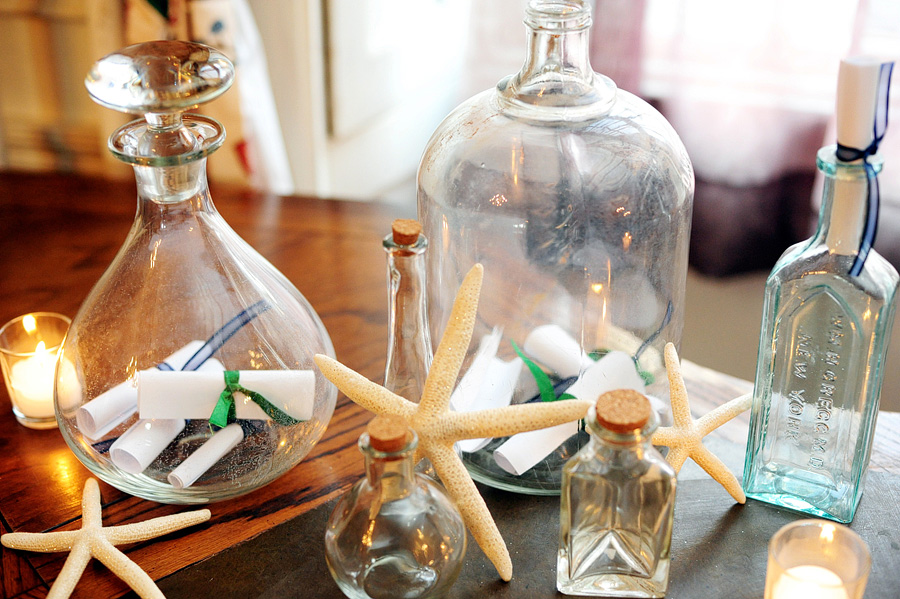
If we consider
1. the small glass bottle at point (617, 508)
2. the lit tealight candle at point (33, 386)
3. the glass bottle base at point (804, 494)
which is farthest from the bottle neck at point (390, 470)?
the lit tealight candle at point (33, 386)

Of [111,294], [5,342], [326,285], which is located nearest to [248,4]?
[326,285]

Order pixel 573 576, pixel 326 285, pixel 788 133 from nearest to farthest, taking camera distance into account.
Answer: pixel 573 576 → pixel 326 285 → pixel 788 133

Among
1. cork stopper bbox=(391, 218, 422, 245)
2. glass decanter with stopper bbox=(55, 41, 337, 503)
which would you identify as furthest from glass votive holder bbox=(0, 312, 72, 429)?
cork stopper bbox=(391, 218, 422, 245)

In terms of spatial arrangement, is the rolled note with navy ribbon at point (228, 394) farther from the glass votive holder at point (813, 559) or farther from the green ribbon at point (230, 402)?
the glass votive holder at point (813, 559)

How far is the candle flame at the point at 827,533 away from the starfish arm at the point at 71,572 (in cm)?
53

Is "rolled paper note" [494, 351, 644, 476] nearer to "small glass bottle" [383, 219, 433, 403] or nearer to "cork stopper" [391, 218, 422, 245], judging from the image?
"small glass bottle" [383, 219, 433, 403]

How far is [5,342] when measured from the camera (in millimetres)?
914

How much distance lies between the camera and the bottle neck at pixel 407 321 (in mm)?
673

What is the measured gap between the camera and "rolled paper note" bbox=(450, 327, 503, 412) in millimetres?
779

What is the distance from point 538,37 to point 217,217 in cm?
30

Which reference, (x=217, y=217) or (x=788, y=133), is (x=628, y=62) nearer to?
(x=788, y=133)

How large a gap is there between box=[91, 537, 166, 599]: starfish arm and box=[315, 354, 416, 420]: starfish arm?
0.20 meters

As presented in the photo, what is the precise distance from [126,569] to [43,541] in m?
0.08

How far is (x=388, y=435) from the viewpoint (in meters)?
0.58
